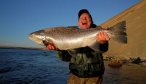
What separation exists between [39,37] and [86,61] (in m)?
1.22

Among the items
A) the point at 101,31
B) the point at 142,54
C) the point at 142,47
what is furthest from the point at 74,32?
the point at 142,47

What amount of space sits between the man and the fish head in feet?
0.99

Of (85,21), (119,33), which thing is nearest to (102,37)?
(119,33)

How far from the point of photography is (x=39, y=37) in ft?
17.7

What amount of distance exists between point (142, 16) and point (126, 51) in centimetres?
1328

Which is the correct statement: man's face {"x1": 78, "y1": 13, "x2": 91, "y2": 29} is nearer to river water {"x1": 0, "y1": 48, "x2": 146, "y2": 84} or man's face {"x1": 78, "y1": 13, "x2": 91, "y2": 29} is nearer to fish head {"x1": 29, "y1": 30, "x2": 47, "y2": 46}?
fish head {"x1": 29, "y1": 30, "x2": 47, "y2": 46}

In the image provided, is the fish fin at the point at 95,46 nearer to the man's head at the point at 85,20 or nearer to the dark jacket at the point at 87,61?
the dark jacket at the point at 87,61

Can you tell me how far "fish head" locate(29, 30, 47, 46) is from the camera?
5380 millimetres

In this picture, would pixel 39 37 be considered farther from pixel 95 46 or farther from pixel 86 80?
pixel 86 80

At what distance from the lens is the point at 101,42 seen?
5.34m

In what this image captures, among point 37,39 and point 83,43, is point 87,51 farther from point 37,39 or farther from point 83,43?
point 37,39

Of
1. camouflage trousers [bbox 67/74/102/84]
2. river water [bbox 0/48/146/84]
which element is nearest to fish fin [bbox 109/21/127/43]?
camouflage trousers [bbox 67/74/102/84]

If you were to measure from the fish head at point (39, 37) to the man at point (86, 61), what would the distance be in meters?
0.30

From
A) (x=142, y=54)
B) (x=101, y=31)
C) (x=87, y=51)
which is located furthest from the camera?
(x=142, y=54)
